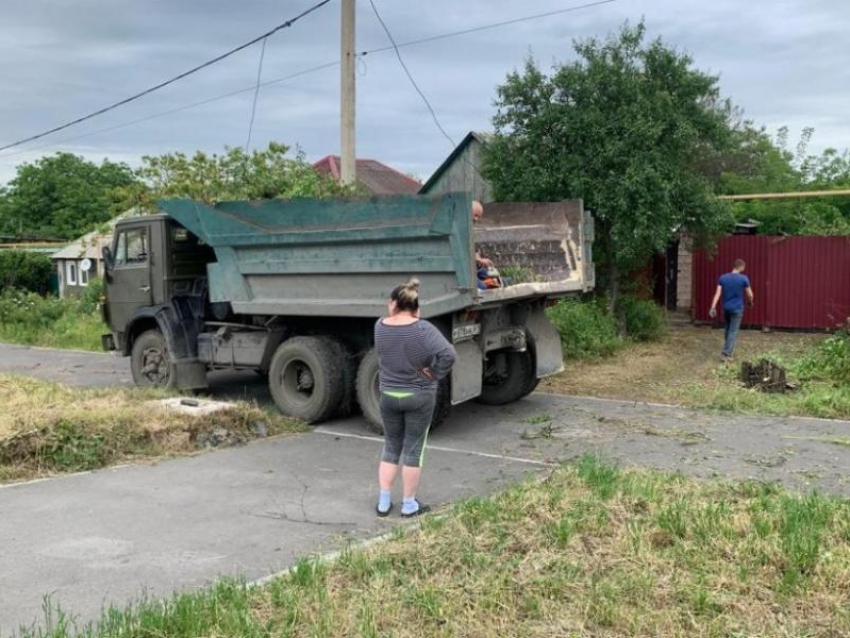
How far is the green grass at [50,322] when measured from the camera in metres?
19.5

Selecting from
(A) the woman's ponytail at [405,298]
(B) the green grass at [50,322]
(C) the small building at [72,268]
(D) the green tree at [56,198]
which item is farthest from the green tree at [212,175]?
(D) the green tree at [56,198]

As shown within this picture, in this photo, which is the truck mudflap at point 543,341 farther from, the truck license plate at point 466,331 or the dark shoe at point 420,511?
the dark shoe at point 420,511

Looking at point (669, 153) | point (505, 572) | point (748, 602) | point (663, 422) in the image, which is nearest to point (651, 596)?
point (748, 602)

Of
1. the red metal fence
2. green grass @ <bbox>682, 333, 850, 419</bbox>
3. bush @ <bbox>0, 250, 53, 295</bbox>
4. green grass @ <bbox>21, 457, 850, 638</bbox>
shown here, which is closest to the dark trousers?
green grass @ <bbox>682, 333, 850, 419</bbox>

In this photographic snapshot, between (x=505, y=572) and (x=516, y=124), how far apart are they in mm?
11948

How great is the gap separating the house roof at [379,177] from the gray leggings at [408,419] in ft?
103

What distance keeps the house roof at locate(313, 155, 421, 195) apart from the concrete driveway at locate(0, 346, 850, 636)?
1135 inches

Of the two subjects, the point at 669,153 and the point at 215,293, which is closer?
the point at 215,293

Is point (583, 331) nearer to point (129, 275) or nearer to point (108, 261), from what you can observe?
point (129, 275)

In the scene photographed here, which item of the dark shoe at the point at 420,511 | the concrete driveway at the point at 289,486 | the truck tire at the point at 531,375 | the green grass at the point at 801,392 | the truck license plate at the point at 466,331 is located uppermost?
the truck license plate at the point at 466,331

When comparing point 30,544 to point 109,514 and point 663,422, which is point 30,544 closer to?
point 109,514

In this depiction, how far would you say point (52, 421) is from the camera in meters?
7.77

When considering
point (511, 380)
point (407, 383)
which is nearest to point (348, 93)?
point (511, 380)

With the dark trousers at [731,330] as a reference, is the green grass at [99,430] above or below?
below
